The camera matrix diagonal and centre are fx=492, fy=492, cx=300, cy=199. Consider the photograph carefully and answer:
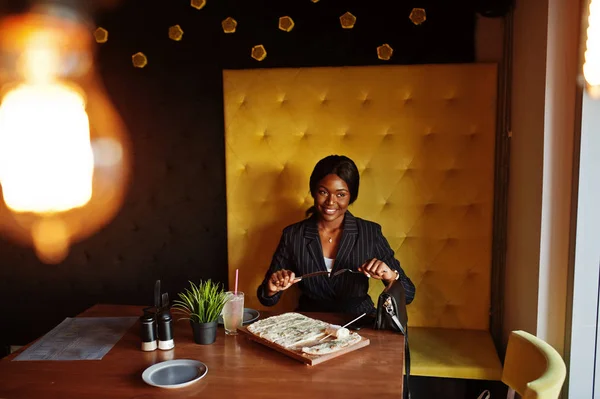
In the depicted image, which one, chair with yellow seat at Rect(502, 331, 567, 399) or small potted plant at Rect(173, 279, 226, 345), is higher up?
small potted plant at Rect(173, 279, 226, 345)

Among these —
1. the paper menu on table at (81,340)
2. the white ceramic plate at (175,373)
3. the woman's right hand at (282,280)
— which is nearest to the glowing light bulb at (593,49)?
the woman's right hand at (282,280)

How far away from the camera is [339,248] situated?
246 centimetres

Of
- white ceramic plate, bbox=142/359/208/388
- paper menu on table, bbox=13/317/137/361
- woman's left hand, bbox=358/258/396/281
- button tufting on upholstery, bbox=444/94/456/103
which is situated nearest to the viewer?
white ceramic plate, bbox=142/359/208/388

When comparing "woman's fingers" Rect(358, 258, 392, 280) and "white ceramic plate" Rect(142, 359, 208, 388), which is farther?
"woman's fingers" Rect(358, 258, 392, 280)

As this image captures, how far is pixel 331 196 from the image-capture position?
7.98 ft

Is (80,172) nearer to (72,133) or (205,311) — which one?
(72,133)

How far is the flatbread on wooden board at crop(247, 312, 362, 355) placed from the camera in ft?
5.38

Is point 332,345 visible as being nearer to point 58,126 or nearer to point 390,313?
point 390,313

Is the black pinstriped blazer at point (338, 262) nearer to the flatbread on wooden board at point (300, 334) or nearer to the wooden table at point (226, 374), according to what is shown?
the flatbread on wooden board at point (300, 334)

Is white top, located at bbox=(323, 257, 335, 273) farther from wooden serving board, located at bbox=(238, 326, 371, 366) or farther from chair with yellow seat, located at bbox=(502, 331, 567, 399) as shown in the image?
chair with yellow seat, located at bbox=(502, 331, 567, 399)

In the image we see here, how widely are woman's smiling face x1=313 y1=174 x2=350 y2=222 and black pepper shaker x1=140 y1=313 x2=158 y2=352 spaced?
1.05 metres

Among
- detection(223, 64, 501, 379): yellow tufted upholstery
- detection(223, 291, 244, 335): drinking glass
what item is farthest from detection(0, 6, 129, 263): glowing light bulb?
detection(223, 291, 244, 335): drinking glass

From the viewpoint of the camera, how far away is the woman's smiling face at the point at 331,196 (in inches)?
95.6

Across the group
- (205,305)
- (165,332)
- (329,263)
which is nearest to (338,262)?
(329,263)
